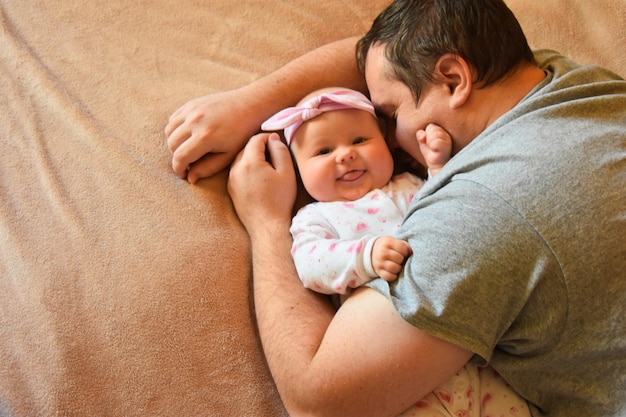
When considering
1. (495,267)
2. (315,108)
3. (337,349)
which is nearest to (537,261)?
(495,267)

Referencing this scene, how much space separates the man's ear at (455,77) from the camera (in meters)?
1.13

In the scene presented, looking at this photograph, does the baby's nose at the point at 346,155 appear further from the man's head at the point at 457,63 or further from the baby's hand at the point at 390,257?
the baby's hand at the point at 390,257

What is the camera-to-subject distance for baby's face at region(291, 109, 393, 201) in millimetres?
1257

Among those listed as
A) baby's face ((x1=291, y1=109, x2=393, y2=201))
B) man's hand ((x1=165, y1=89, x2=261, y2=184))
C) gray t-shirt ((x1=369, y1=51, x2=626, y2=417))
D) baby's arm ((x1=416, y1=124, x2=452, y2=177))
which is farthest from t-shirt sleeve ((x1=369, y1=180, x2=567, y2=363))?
man's hand ((x1=165, y1=89, x2=261, y2=184))

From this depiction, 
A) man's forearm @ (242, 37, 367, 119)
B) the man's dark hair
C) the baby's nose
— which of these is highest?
the man's dark hair

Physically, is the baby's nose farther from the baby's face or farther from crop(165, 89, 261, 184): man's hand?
crop(165, 89, 261, 184): man's hand

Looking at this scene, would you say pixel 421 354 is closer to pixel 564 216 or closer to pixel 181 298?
pixel 564 216

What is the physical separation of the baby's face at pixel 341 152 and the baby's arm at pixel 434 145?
105mm

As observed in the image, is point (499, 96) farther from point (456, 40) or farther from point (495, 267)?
point (495, 267)

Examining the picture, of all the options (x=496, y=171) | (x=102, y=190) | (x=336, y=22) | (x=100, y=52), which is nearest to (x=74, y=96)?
(x=100, y=52)

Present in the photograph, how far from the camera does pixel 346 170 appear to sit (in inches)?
49.3

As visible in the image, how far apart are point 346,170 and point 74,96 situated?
66cm

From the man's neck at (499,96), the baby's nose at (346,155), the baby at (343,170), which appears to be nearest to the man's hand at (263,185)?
the baby at (343,170)

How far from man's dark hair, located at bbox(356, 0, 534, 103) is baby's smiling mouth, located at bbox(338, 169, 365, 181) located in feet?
0.61
